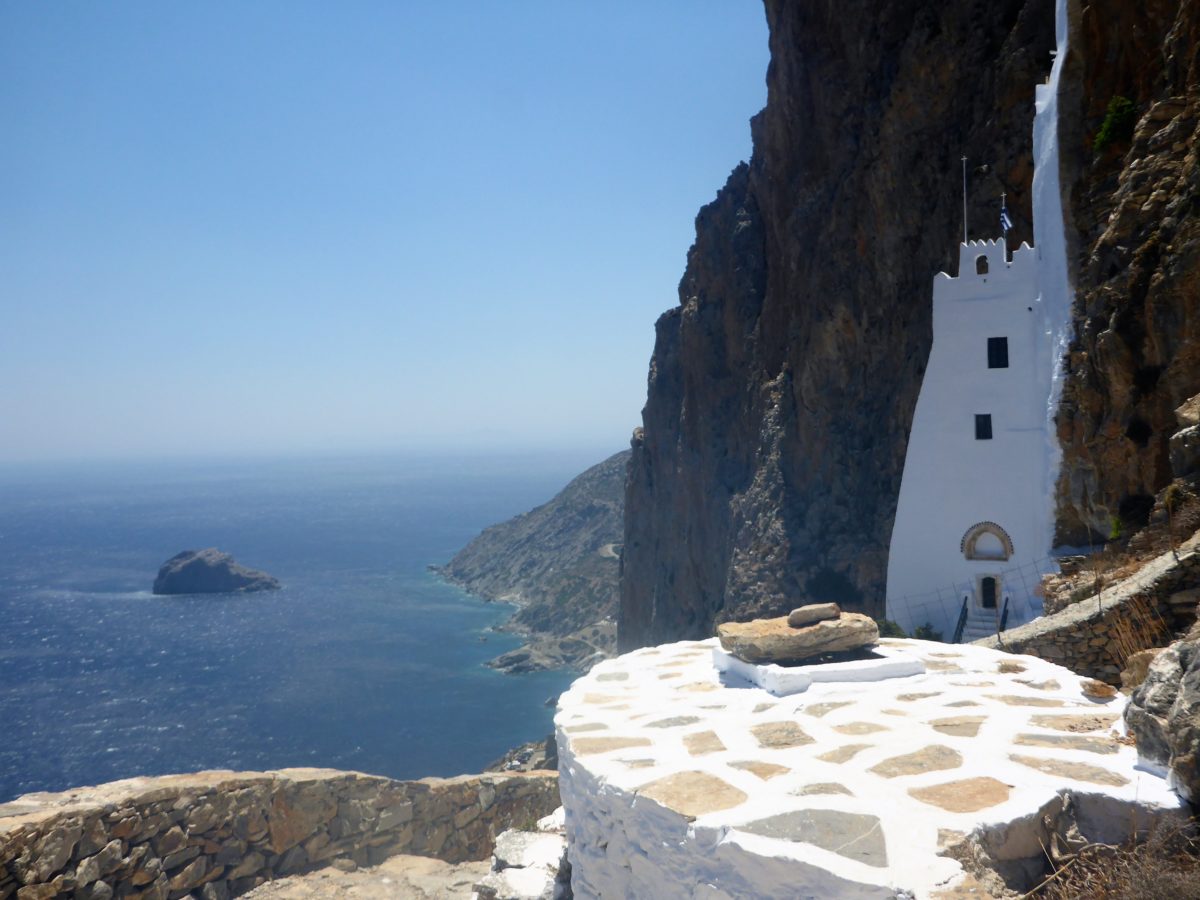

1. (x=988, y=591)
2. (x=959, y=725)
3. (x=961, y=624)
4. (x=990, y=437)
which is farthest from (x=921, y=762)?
(x=990, y=437)

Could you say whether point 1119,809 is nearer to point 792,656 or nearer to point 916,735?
point 916,735

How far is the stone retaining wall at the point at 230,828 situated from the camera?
7.16 meters

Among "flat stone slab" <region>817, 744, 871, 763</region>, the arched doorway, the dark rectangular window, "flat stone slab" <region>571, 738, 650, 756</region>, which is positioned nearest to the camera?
"flat stone slab" <region>817, 744, 871, 763</region>

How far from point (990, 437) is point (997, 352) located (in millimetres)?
1579

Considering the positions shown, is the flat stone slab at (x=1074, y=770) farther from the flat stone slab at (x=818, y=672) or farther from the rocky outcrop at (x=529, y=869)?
the rocky outcrop at (x=529, y=869)

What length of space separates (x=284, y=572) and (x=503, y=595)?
35.5 metres

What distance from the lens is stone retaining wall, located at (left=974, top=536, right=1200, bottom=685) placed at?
24.2 ft

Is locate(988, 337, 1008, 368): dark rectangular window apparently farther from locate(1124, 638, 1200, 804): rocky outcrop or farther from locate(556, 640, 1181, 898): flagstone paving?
locate(1124, 638, 1200, 804): rocky outcrop

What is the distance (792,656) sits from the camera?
20.8ft

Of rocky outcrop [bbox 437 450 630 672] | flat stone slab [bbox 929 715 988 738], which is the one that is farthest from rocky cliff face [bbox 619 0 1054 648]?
rocky outcrop [bbox 437 450 630 672]

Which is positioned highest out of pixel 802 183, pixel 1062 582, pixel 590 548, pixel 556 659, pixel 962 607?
pixel 802 183

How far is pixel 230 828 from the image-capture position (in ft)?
26.5

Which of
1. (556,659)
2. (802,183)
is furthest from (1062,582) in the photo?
(556,659)

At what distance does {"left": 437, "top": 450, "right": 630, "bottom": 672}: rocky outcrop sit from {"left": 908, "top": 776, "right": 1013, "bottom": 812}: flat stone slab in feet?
203
